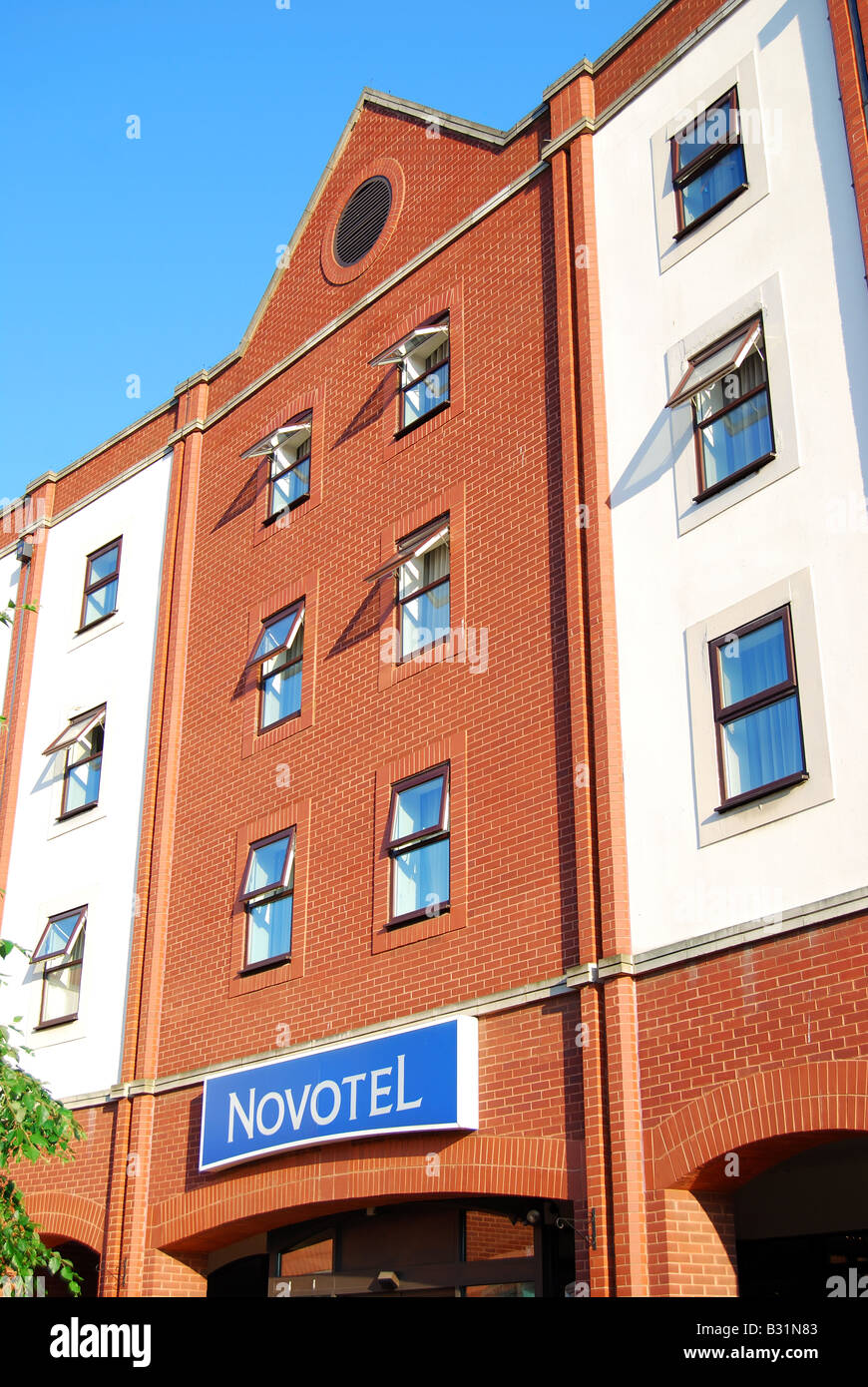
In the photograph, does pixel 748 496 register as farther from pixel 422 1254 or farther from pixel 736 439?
pixel 422 1254

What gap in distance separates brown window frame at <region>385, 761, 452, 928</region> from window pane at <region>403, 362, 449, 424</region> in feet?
15.0

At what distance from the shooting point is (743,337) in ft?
42.4

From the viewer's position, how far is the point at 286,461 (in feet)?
63.2

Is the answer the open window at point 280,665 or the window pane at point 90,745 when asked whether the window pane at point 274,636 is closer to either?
the open window at point 280,665

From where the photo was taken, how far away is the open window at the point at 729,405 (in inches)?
500

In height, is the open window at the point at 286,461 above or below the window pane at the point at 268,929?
above

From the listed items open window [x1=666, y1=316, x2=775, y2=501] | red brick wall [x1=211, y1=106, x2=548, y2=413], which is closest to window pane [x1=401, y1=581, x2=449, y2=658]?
open window [x1=666, y1=316, x2=775, y2=501]

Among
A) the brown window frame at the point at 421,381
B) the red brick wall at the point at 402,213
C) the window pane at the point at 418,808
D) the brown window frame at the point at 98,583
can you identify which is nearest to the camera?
the window pane at the point at 418,808

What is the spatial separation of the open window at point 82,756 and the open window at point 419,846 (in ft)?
21.7

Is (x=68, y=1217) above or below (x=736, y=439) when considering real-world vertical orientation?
below

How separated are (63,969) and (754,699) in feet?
36.7

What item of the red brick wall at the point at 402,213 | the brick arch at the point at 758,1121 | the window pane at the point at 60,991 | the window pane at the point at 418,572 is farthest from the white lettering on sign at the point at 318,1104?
the red brick wall at the point at 402,213

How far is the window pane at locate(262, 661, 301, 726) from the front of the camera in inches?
688

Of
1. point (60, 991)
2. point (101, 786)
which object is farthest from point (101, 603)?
point (60, 991)
